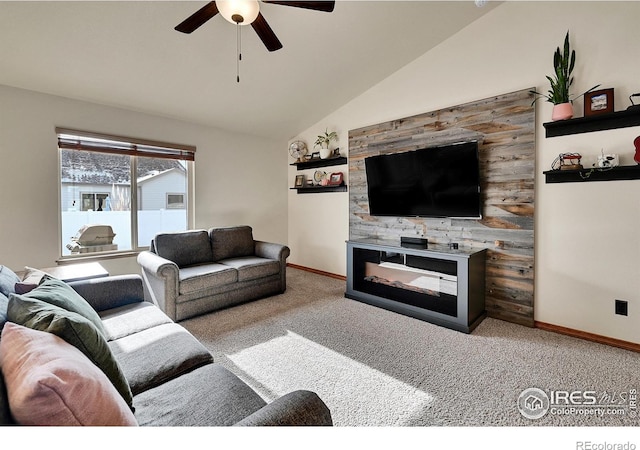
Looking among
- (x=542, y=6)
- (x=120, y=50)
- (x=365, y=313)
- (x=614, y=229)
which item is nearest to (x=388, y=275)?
(x=365, y=313)

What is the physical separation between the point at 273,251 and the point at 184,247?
1.07 metres

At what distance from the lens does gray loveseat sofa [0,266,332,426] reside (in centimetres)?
92

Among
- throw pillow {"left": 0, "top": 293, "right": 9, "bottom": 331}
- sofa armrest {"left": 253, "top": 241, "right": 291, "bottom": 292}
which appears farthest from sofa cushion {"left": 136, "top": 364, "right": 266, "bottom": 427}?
sofa armrest {"left": 253, "top": 241, "right": 291, "bottom": 292}

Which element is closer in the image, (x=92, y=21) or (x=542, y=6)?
(x=92, y=21)

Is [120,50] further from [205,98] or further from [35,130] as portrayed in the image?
[35,130]

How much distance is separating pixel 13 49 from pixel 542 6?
4.70 m

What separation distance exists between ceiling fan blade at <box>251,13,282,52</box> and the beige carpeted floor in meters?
2.45

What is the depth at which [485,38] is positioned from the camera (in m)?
3.05

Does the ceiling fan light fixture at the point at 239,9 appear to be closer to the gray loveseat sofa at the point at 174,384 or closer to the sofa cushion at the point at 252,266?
the gray loveseat sofa at the point at 174,384

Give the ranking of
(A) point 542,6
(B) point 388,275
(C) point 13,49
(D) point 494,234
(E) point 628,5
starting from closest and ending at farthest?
(E) point 628,5
(C) point 13,49
(A) point 542,6
(D) point 494,234
(B) point 388,275

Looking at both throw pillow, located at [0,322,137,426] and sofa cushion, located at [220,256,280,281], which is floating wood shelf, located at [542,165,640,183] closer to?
sofa cushion, located at [220,256,280,281]

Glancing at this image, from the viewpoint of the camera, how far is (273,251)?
3.86m

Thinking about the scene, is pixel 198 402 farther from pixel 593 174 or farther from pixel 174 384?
pixel 593 174

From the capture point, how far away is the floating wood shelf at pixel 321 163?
14.6 ft
